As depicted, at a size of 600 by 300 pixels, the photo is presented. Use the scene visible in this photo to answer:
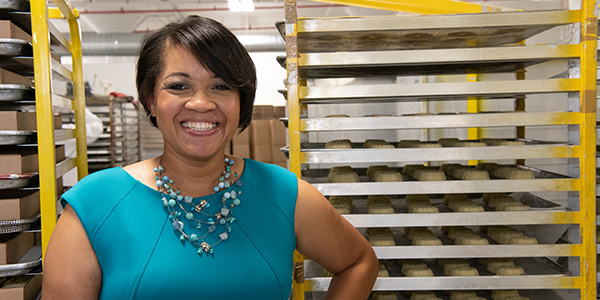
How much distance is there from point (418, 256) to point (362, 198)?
100cm

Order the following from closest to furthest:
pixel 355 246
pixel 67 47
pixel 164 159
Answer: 1. pixel 164 159
2. pixel 355 246
3. pixel 67 47

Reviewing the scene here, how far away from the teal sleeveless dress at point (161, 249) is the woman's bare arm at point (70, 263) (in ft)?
0.07

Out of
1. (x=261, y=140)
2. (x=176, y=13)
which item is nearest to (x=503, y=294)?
(x=261, y=140)

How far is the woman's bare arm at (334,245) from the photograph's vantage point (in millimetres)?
1290

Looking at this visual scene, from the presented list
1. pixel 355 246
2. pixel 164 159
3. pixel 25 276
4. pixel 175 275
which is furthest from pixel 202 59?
pixel 25 276

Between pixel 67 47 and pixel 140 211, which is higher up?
pixel 67 47

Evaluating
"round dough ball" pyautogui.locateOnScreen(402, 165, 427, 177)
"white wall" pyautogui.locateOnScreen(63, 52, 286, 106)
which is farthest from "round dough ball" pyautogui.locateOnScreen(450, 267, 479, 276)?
"white wall" pyautogui.locateOnScreen(63, 52, 286, 106)

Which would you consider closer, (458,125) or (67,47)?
(458,125)

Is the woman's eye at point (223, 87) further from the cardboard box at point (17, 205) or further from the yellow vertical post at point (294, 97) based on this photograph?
the cardboard box at point (17, 205)

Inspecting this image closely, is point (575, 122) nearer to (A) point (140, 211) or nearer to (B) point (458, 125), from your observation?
(B) point (458, 125)

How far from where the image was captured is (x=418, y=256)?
1795 millimetres

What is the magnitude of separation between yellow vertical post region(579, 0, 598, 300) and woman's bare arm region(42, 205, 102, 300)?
→ 1645 mm

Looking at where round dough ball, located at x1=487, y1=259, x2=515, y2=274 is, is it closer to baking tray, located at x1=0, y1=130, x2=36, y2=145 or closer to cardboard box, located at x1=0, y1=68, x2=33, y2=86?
baking tray, located at x1=0, y1=130, x2=36, y2=145

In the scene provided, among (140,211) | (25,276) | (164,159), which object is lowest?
(25,276)
